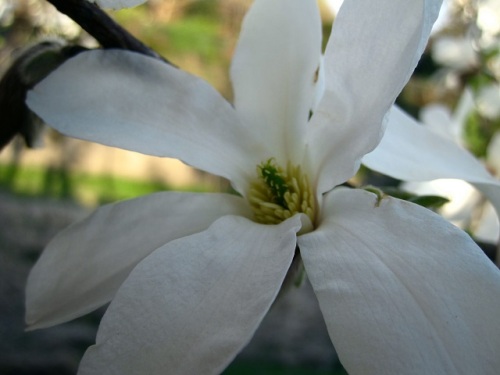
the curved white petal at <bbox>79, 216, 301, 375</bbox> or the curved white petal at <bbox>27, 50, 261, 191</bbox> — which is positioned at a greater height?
the curved white petal at <bbox>27, 50, 261, 191</bbox>

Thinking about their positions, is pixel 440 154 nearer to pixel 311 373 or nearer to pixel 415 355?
pixel 415 355

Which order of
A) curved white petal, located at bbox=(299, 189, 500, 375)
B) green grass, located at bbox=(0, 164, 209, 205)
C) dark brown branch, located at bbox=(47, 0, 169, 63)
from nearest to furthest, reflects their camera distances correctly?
curved white petal, located at bbox=(299, 189, 500, 375) → dark brown branch, located at bbox=(47, 0, 169, 63) → green grass, located at bbox=(0, 164, 209, 205)

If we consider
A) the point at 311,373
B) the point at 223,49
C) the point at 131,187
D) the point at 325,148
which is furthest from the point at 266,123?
the point at 223,49

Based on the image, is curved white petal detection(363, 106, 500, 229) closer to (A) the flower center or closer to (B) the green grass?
(A) the flower center

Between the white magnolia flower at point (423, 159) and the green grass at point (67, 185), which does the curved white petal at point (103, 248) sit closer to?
the white magnolia flower at point (423, 159)

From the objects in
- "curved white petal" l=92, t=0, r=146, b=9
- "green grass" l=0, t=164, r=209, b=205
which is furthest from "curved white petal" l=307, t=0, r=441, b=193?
"green grass" l=0, t=164, r=209, b=205
